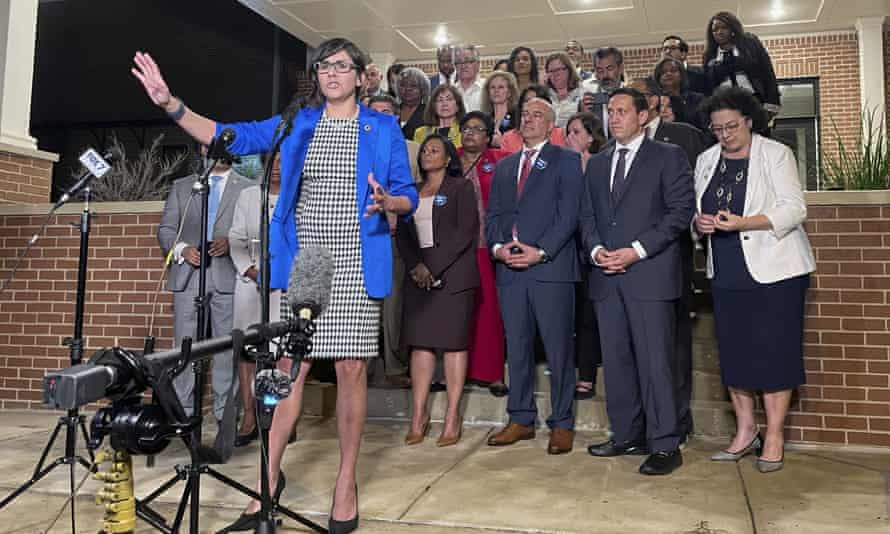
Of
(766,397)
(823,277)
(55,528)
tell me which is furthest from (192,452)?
(823,277)

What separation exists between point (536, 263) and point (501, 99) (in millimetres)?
1711

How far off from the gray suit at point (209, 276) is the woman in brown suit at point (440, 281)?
0.98 meters

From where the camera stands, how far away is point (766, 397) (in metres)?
3.32

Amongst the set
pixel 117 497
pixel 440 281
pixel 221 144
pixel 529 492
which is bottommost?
pixel 529 492

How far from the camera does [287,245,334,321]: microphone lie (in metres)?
1.62

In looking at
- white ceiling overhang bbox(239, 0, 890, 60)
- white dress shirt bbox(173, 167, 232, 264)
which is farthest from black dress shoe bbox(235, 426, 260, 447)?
white ceiling overhang bbox(239, 0, 890, 60)

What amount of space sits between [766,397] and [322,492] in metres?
1.97

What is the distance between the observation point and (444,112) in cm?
487

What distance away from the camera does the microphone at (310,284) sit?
1623mm

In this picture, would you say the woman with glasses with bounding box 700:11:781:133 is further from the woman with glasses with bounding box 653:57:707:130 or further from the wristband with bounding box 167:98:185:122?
the wristband with bounding box 167:98:185:122

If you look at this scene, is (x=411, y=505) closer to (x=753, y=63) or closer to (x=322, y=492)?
(x=322, y=492)

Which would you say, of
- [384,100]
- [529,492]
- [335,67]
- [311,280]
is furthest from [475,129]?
[311,280]

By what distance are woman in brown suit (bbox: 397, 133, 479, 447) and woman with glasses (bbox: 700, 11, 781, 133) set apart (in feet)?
6.16

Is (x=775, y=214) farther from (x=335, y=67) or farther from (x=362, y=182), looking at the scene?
(x=335, y=67)
